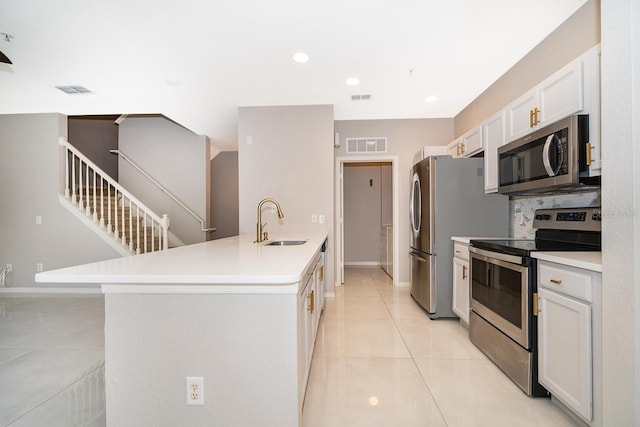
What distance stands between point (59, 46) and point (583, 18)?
165 inches

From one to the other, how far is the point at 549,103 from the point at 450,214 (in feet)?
4.45

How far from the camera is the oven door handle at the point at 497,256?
191 centimetres

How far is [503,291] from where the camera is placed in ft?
6.84

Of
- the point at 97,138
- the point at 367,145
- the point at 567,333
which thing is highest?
the point at 97,138

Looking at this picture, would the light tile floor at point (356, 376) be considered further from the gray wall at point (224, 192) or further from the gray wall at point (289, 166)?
the gray wall at point (224, 192)

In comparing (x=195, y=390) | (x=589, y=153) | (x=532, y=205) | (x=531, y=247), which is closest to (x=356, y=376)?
(x=195, y=390)

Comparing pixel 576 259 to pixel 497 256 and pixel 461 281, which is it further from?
pixel 461 281

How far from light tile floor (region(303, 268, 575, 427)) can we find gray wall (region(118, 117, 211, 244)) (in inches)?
159

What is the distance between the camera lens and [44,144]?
4379 millimetres

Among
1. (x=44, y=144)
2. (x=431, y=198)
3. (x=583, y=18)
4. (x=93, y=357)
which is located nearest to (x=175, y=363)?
(x=93, y=357)

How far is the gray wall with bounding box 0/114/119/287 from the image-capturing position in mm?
4375

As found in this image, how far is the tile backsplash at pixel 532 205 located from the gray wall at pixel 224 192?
5633 millimetres

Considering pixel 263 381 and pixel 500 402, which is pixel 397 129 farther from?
pixel 263 381

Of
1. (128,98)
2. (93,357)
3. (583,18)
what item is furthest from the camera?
(128,98)
